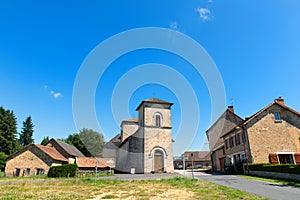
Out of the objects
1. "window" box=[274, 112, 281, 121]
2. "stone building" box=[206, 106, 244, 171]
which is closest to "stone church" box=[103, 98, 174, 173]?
"stone building" box=[206, 106, 244, 171]

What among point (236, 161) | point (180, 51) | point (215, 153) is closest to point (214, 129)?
point (215, 153)

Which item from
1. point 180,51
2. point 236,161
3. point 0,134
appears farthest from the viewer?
point 0,134

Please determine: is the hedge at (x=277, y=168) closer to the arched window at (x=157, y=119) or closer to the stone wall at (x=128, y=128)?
the arched window at (x=157, y=119)

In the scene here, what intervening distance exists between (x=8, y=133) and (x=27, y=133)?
13034mm

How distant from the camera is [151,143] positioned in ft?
84.4

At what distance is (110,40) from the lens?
48.5ft

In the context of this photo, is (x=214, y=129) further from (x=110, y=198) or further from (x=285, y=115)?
(x=110, y=198)

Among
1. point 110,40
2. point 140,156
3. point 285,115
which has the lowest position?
point 140,156

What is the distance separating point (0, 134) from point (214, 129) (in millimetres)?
46203

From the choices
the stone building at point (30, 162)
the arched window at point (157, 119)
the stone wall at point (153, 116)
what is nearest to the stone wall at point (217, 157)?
the stone wall at point (153, 116)

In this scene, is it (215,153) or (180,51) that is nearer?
(180,51)

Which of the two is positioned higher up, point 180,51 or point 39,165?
point 180,51

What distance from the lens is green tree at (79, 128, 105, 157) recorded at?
53781mm

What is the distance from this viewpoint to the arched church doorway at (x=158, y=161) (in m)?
24.9
